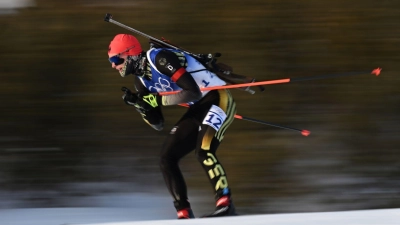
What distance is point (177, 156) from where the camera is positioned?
4676 mm

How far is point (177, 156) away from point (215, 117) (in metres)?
0.38

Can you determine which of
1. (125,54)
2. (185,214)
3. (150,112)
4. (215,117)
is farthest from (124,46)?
(185,214)

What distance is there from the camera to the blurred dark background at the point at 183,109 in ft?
21.6

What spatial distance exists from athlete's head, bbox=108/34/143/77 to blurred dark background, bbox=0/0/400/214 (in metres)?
1.93

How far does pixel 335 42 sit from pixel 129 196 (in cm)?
252

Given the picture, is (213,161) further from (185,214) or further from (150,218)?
(150,218)

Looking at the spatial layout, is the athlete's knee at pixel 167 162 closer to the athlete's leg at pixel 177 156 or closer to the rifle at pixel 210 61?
the athlete's leg at pixel 177 156

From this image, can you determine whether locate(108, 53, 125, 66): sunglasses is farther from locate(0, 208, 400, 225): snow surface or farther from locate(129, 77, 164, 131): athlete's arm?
locate(0, 208, 400, 225): snow surface

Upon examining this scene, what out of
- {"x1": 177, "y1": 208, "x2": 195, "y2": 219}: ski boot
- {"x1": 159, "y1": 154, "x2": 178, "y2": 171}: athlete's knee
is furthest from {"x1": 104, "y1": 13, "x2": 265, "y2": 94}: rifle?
{"x1": 177, "y1": 208, "x2": 195, "y2": 219}: ski boot

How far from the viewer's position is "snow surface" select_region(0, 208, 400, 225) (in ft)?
11.8

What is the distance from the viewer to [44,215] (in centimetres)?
543

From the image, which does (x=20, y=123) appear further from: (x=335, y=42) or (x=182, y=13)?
(x=335, y=42)

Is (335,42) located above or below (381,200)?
above

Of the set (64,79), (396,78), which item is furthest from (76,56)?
(396,78)
